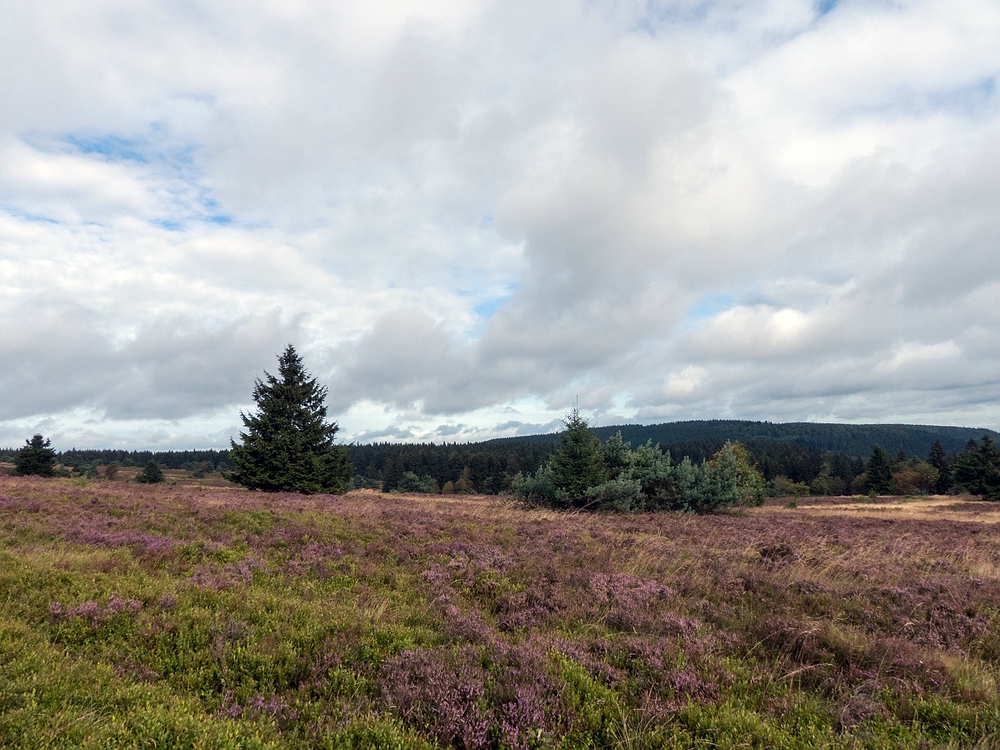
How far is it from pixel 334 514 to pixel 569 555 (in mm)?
9290

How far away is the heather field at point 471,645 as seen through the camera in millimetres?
4766

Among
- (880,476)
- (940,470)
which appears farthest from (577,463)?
(940,470)

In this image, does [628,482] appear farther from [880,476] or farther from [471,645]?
[880,476]

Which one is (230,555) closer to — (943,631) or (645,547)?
(645,547)

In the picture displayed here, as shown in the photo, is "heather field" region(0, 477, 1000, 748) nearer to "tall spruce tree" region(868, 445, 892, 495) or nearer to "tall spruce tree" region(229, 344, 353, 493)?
"tall spruce tree" region(229, 344, 353, 493)

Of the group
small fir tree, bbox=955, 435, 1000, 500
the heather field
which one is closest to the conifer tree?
small fir tree, bbox=955, 435, 1000, 500

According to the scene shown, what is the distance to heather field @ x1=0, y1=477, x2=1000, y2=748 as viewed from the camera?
15.6ft

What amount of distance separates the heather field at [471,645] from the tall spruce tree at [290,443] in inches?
748

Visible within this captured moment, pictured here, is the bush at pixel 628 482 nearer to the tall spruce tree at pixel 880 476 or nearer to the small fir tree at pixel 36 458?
the small fir tree at pixel 36 458

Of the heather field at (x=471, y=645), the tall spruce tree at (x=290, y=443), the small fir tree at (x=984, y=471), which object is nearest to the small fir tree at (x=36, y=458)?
the tall spruce tree at (x=290, y=443)

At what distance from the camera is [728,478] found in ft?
91.4

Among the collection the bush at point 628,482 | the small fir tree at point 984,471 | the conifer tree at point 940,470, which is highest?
the bush at point 628,482

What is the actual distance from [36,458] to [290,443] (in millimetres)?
50990

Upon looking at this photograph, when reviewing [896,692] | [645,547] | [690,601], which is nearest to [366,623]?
[690,601]
